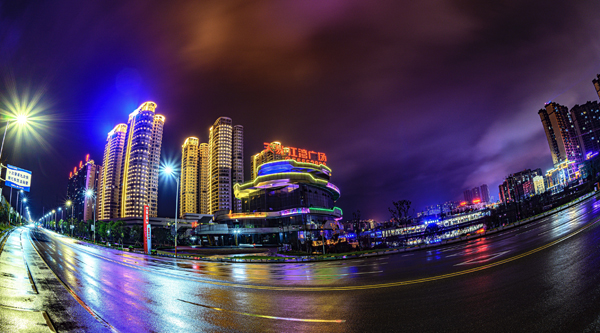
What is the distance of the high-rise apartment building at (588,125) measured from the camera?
524 ft

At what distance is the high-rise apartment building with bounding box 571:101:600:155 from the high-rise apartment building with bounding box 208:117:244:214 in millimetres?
237218

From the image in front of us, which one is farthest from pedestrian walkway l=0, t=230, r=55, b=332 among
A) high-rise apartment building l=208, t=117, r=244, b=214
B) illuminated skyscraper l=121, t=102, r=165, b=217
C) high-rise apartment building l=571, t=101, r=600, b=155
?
high-rise apartment building l=571, t=101, r=600, b=155

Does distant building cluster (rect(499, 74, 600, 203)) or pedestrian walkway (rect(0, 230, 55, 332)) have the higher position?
distant building cluster (rect(499, 74, 600, 203))

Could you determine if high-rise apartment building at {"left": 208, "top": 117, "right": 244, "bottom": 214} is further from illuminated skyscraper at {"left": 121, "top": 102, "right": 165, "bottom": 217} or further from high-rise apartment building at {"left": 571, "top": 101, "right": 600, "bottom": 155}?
high-rise apartment building at {"left": 571, "top": 101, "right": 600, "bottom": 155}

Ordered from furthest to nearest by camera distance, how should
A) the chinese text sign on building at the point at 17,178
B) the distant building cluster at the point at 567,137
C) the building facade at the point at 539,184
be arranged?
the building facade at the point at 539,184
the distant building cluster at the point at 567,137
the chinese text sign on building at the point at 17,178

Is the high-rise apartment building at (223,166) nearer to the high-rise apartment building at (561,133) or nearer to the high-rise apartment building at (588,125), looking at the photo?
the high-rise apartment building at (561,133)

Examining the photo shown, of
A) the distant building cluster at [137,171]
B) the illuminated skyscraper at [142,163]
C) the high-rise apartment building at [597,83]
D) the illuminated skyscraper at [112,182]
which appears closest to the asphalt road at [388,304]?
the distant building cluster at [137,171]

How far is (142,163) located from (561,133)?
29269 cm

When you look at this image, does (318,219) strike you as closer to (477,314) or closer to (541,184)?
(477,314)

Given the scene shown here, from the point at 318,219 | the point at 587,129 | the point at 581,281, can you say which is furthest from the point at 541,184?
the point at 581,281

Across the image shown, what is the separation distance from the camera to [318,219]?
100062mm

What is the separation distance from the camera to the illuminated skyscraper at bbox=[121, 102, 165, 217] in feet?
536

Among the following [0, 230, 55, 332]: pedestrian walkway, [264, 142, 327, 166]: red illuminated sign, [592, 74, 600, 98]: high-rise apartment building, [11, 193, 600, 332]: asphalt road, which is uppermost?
[592, 74, 600, 98]: high-rise apartment building

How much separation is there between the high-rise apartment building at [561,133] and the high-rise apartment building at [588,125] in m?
5.83
